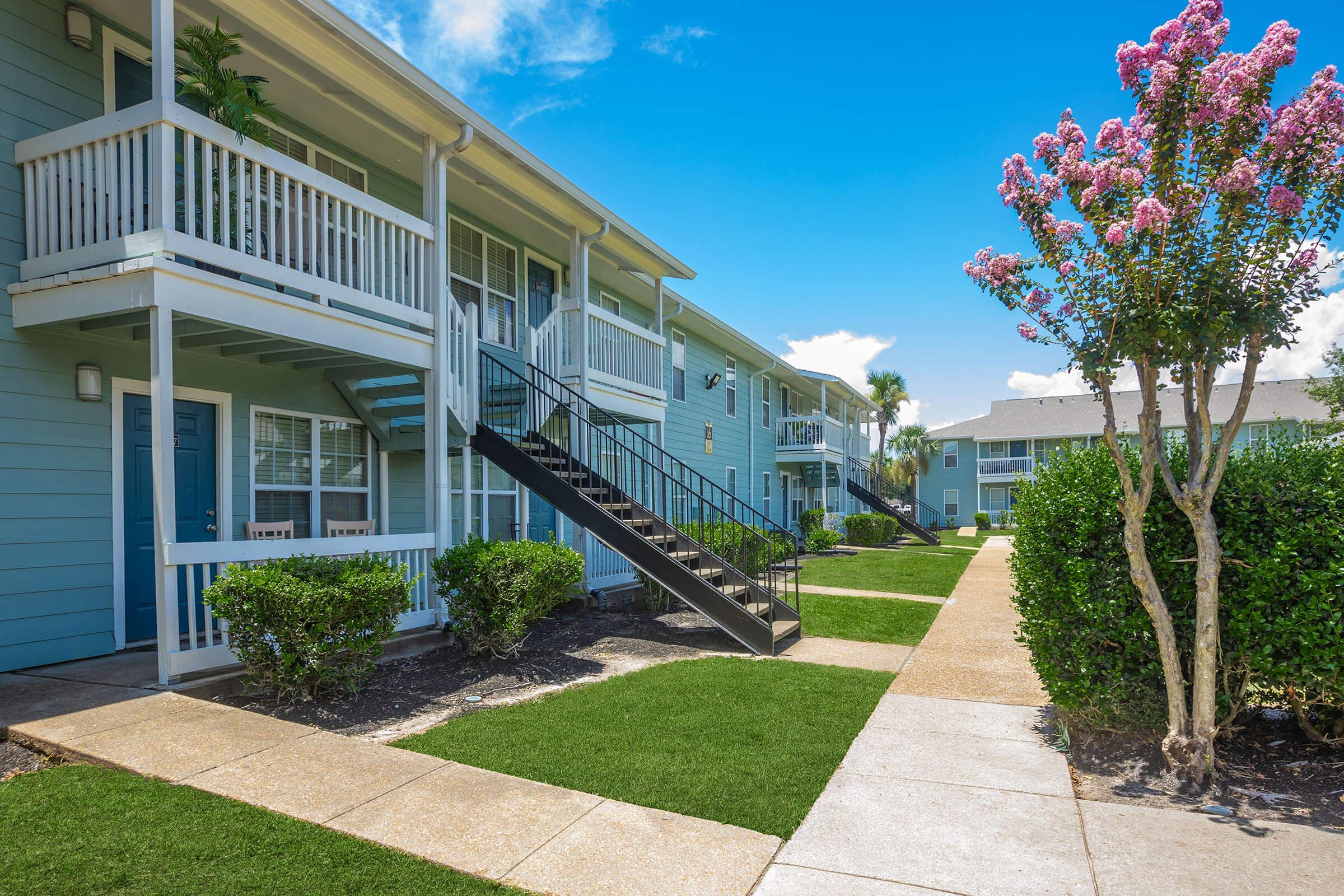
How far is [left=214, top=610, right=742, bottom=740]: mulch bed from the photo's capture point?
16.7 feet

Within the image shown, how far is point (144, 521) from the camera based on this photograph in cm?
632

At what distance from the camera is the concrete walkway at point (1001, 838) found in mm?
2955

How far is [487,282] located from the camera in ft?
33.4

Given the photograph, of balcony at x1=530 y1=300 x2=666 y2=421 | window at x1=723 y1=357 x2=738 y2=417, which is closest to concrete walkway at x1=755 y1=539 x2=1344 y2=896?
balcony at x1=530 y1=300 x2=666 y2=421

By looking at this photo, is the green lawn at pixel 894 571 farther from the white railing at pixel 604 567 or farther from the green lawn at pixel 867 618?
the white railing at pixel 604 567

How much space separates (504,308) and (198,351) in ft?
14.6

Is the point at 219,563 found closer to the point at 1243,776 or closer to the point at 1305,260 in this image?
the point at 1243,776

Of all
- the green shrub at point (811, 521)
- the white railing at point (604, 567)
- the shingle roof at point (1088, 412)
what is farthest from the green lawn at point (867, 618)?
the shingle roof at point (1088, 412)

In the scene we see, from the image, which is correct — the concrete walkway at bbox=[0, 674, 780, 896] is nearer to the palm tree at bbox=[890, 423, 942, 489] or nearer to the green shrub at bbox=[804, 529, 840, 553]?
the green shrub at bbox=[804, 529, 840, 553]

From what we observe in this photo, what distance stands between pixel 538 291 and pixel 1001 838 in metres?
9.78

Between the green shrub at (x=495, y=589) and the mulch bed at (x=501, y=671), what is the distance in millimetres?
282

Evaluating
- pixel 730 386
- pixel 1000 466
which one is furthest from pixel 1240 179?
pixel 1000 466

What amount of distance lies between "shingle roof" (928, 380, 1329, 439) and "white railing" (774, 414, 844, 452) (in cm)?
1687

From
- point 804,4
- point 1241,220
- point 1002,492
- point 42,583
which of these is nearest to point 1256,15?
point 1241,220
